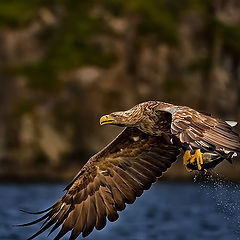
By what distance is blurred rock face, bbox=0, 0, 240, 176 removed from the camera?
37.2 meters

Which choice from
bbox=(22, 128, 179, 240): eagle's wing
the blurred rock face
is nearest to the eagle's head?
bbox=(22, 128, 179, 240): eagle's wing

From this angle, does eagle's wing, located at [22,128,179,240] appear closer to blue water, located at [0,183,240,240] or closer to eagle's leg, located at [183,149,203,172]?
blue water, located at [0,183,240,240]

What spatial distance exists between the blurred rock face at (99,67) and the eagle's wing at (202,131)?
26759mm

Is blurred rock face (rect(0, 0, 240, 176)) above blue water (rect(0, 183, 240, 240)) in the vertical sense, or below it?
above

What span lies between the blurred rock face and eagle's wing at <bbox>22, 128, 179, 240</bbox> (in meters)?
24.1

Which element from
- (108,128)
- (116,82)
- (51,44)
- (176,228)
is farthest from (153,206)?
(51,44)

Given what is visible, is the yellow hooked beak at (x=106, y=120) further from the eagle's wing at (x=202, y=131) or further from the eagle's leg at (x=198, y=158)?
the eagle's leg at (x=198, y=158)

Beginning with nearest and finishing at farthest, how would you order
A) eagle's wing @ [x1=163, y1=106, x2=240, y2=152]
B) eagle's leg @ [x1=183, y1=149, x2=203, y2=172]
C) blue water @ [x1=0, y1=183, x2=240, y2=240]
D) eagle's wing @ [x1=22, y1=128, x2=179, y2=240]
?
eagle's wing @ [x1=163, y1=106, x2=240, y2=152] → eagle's leg @ [x1=183, y1=149, x2=203, y2=172] → eagle's wing @ [x1=22, y1=128, x2=179, y2=240] → blue water @ [x1=0, y1=183, x2=240, y2=240]

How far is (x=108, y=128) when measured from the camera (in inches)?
1437

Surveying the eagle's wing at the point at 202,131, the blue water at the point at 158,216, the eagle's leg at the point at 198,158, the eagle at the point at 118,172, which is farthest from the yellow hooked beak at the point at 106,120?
the blue water at the point at 158,216

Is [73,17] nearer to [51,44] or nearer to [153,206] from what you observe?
[51,44]

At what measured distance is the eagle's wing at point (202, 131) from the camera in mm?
8805

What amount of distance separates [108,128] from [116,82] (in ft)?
13.1

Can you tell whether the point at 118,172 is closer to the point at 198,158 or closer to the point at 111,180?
the point at 111,180
